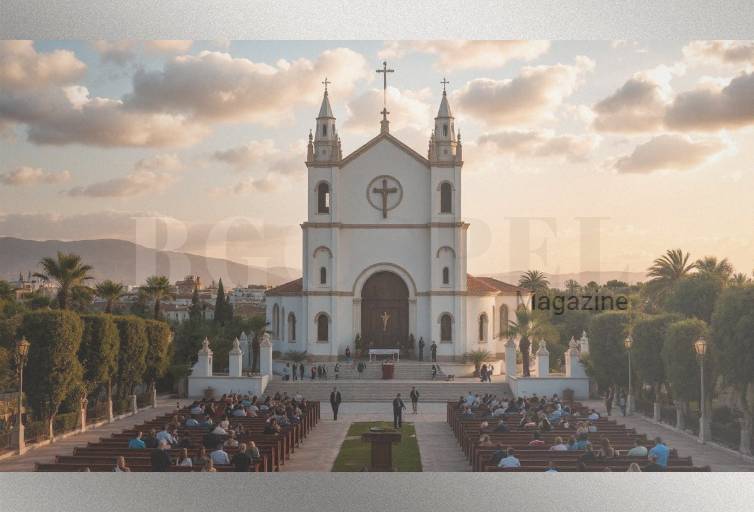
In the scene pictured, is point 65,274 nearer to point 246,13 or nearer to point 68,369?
point 68,369

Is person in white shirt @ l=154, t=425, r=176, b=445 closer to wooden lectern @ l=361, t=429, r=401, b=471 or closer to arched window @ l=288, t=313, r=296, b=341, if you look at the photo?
wooden lectern @ l=361, t=429, r=401, b=471

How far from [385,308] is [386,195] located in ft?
16.1

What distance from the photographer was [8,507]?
14875 mm

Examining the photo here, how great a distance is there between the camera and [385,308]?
142 feet

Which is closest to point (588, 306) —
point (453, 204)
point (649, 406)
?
point (453, 204)

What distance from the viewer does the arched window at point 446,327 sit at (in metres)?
42.8

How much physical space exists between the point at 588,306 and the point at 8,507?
34.0 m

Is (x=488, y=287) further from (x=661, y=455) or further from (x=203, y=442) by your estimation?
(x=661, y=455)

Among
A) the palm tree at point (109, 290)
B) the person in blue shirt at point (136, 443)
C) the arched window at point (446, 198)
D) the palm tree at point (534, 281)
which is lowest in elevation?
the person in blue shirt at point (136, 443)

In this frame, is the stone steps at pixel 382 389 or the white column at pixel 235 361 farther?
the white column at pixel 235 361

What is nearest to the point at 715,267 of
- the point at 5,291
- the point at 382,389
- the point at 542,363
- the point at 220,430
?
the point at 542,363

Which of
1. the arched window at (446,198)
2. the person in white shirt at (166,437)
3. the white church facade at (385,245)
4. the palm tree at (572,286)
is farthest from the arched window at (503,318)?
the person in white shirt at (166,437)

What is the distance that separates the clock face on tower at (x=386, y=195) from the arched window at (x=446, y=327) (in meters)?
5.06

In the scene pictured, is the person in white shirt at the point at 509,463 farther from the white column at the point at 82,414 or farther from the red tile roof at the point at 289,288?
the red tile roof at the point at 289,288
